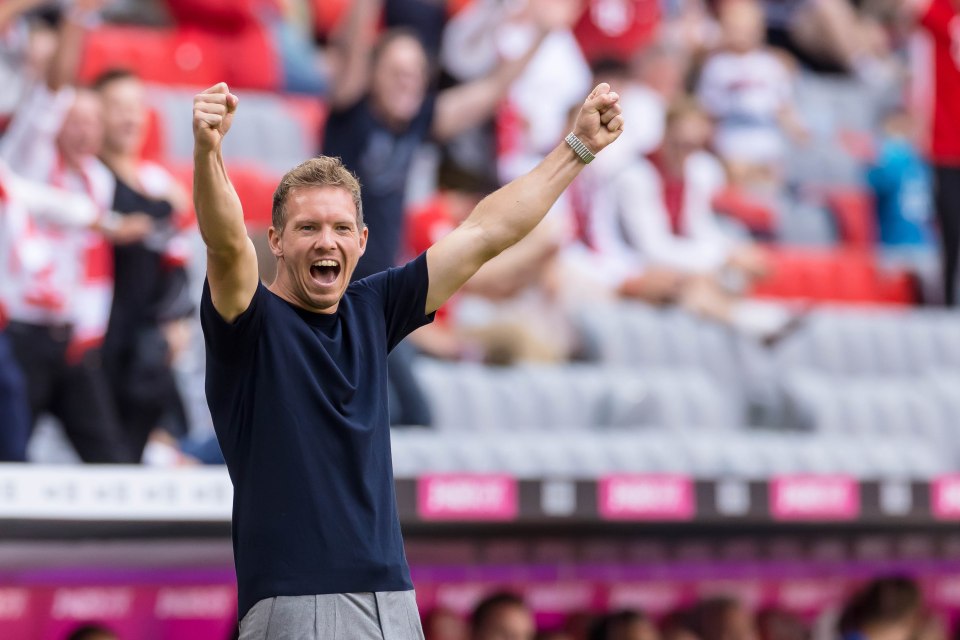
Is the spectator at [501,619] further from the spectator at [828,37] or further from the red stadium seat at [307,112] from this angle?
the spectator at [828,37]

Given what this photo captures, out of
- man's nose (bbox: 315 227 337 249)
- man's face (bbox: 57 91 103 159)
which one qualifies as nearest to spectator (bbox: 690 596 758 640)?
man's face (bbox: 57 91 103 159)

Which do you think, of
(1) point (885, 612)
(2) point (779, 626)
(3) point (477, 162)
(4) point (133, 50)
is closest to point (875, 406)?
(1) point (885, 612)

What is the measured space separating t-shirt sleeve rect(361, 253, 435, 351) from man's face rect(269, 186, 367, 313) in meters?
0.21

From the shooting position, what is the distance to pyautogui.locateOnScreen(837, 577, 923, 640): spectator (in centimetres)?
689

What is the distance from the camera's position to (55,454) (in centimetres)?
583

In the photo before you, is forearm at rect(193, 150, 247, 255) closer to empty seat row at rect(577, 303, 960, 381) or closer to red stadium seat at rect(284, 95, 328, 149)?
empty seat row at rect(577, 303, 960, 381)

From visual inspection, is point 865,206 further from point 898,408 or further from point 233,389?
point 233,389

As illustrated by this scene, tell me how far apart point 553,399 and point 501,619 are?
129cm

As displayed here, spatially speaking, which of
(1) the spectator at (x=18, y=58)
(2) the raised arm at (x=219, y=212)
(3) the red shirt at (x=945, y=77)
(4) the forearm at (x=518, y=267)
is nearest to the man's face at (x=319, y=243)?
(2) the raised arm at (x=219, y=212)

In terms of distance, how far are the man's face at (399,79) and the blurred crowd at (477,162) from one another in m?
0.01

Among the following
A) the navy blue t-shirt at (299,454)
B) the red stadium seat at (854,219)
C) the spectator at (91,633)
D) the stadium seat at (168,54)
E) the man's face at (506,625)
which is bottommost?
the man's face at (506,625)

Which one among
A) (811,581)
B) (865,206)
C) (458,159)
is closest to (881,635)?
(811,581)

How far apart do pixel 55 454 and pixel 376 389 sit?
3182mm

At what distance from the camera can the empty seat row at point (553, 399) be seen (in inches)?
262
